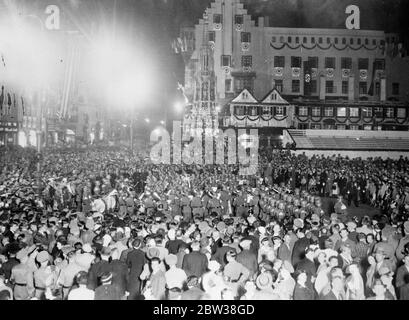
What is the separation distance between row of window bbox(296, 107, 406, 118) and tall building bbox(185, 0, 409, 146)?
4.60ft

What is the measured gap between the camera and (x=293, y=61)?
57656mm

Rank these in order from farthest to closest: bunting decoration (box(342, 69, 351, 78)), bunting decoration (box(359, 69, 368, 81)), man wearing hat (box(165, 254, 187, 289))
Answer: bunting decoration (box(342, 69, 351, 78)) → bunting decoration (box(359, 69, 368, 81)) → man wearing hat (box(165, 254, 187, 289))

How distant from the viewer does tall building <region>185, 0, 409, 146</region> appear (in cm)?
5553

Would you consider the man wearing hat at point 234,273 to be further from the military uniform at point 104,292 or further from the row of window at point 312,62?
the row of window at point 312,62

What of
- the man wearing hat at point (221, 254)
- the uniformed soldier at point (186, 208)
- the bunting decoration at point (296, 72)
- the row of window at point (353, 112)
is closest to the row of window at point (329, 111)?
the row of window at point (353, 112)

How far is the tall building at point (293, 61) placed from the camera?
55.5 metres

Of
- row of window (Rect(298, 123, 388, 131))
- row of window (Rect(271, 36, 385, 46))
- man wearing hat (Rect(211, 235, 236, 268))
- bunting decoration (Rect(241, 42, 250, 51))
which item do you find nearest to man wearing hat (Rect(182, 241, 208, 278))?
man wearing hat (Rect(211, 235, 236, 268))

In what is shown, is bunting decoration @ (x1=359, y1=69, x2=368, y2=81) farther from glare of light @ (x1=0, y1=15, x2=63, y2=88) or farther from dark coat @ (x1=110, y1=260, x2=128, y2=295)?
dark coat @ (x1=110, y1=260, x2=128, y2=295)

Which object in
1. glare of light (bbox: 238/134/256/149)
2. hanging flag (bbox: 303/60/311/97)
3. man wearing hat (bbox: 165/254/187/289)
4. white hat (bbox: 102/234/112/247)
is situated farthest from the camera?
hanging flag (bbox: 303/60/311/97)

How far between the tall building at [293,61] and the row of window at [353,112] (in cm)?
140

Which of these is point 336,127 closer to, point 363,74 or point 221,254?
point 363,74

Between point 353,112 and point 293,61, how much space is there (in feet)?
37.2

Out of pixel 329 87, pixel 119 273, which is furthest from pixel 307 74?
pixel 119 273

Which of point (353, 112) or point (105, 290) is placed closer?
point (105, 290)
